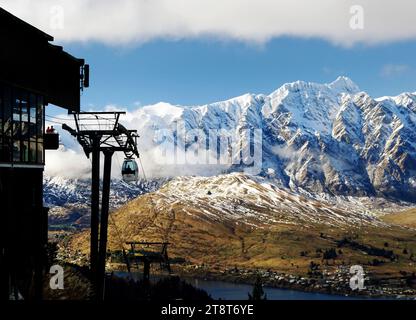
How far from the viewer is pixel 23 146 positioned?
36.0m

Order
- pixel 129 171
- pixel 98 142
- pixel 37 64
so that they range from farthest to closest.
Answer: pixel 129 171
pixel 37 64
pixel 98 142

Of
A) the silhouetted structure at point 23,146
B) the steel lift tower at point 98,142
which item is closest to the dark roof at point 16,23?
the silhouetted structure at point 23,146

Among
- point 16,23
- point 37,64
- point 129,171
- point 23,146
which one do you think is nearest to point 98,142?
point 129,171

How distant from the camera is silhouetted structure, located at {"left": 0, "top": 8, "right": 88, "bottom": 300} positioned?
34.1m

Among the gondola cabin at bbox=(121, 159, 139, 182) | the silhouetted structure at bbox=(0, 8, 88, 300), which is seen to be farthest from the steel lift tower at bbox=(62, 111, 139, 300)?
the silhouetted structure at bbox=(0, 8, 88, 300)

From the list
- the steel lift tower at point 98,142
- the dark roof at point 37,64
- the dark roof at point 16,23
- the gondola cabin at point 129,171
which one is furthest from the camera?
the gondola cabin at point 129,171

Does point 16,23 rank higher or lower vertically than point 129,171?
higher

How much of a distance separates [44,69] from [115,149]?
257 inches

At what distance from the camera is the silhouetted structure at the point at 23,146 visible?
1342 inches

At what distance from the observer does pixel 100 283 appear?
1433 inches

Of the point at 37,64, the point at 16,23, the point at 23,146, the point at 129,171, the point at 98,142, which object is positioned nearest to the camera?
the point at 16,23

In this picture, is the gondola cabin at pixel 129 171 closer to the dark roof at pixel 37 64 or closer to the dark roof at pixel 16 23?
the dark roof at pixel 37 64

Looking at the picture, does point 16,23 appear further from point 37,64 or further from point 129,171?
point 129,171

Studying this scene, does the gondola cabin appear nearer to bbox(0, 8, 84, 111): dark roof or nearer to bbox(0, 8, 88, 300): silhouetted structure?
bbox(0, 8, 88, 300): silhouetted structure
